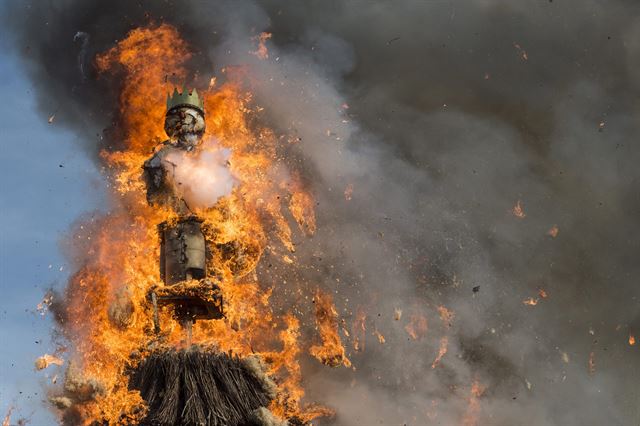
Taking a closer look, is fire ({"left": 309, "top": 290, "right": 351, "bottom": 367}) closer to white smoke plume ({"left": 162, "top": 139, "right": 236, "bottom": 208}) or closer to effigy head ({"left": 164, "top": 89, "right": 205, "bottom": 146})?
white smoke plume ({"left": 162, "top": 139, "right": 236, "bottom": 208})

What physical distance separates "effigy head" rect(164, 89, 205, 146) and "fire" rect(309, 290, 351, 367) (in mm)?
11812

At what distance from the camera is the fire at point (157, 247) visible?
90.9ft

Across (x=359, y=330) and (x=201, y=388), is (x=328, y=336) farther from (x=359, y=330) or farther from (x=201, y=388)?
(x=201, y=388)

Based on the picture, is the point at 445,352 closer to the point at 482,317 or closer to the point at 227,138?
the point at 482,317

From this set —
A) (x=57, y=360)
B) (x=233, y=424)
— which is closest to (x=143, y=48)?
(x=57, y=360)

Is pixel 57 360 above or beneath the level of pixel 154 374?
above

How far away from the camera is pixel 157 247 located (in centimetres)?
2942

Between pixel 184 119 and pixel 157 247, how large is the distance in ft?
16.8

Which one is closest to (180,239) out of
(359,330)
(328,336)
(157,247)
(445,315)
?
(157,247)

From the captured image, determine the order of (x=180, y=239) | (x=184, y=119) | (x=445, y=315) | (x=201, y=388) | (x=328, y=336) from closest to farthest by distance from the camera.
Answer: (x=201, y=388), (x=180, y=239), (x=184, y=119), (x=328, y=336), (x=445, y=315)

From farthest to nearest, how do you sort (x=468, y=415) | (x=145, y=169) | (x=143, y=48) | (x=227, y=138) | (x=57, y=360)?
(x=468, y=415) < (x=143, y=48) < (x=227, y=138) < (x=57, y=360) < (x=145, y=169)

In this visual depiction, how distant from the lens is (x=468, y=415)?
126 feet

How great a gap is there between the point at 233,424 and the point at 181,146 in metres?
10.8

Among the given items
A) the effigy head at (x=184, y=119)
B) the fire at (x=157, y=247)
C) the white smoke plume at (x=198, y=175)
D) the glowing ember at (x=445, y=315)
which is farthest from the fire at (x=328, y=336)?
the effigy head at (x=184, y=119)
